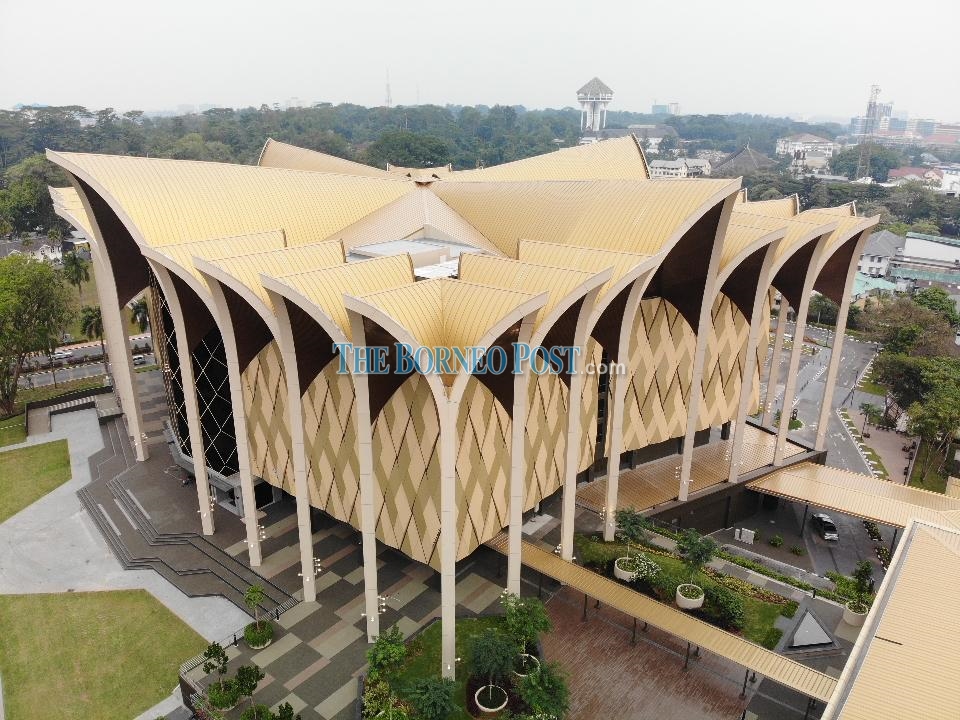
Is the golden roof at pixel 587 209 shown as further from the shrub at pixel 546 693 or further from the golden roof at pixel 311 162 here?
the shrub at pixel 546 693

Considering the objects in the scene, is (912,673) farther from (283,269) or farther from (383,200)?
→ (383,200)

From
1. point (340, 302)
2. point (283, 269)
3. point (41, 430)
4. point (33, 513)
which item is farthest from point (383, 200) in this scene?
point (41, 430)

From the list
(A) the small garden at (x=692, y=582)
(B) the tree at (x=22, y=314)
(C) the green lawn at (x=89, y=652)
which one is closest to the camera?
(C) the green lawn at (x=89, y=652)

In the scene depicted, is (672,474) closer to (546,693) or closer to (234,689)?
(546,693)

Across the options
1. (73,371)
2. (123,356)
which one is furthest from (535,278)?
(73,371)

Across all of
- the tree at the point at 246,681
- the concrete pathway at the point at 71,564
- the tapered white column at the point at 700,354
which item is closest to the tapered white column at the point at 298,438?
the concrete pathway at the point at 71,564

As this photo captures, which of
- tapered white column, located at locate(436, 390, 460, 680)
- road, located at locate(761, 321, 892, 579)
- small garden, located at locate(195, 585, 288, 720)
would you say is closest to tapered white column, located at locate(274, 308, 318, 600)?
small garden, located at locate(195, 585, 288, 720)
